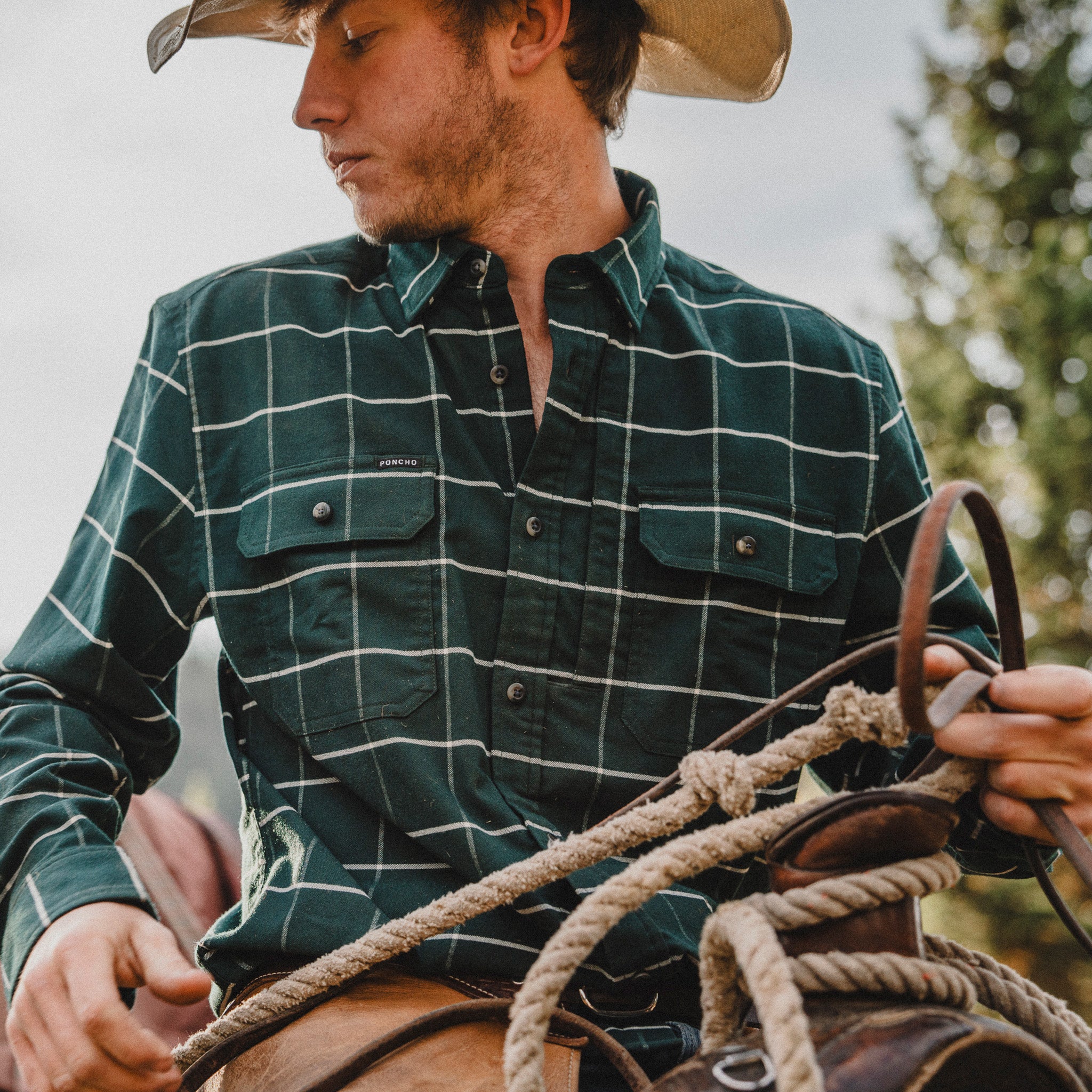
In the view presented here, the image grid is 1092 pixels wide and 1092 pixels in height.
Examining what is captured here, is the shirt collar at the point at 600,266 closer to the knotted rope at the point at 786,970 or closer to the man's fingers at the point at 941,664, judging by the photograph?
the man's fingers at the point at 941,664

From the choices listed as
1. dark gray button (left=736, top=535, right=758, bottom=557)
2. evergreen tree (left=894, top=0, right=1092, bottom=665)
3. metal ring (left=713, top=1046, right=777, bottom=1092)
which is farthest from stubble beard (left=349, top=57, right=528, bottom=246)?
evergreen tree (left=894, top=0, right=1092, bottom=665)

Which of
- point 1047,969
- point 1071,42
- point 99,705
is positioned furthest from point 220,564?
point 1071,42

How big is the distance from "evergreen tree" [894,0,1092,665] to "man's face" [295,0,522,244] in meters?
5.68

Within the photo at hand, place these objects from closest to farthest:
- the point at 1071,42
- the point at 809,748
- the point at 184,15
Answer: the point at 809,748 → the point at 184,15 → the point at 1071,42

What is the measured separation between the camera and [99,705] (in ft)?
4.43

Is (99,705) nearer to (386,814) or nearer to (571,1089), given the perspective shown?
(386,814)

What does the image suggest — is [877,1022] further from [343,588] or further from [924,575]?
[343,588]

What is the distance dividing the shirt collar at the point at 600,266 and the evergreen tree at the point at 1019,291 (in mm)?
5487

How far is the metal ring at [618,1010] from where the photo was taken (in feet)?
4.05

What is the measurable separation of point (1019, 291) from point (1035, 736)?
23.8ft

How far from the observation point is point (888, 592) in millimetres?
1505

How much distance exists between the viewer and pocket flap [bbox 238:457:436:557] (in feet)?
4.45

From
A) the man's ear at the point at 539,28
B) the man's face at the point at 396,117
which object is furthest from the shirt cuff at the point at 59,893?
the man's ear at the point at 539,28

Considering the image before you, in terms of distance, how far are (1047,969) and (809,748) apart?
21.6 ft
